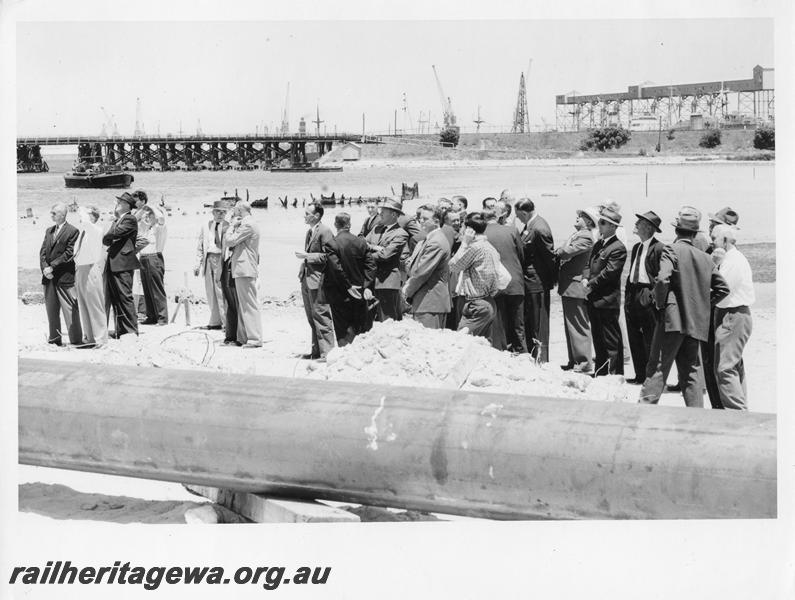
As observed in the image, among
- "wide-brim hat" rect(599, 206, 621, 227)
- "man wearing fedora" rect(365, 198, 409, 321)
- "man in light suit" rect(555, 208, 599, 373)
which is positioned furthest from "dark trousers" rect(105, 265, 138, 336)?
"wide-brim hat" rect(599, 206, 621, 227)

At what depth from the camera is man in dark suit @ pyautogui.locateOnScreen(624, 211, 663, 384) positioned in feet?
26.6

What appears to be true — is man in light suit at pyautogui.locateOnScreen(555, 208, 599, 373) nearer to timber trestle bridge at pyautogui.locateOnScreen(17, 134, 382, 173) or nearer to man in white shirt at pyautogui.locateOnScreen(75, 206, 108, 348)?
man in white shirt at pyautogui.locateOnScreen(75, 206, 108, 348)

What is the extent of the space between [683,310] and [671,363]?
39 cm

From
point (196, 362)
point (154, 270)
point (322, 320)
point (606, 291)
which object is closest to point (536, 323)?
point (606, 291)

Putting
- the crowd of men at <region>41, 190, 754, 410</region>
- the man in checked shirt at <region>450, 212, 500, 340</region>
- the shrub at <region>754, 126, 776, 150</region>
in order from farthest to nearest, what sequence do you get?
the shrub at <region>754, 126, 776, 150</region> → the man in checked shirt at <region>450, 212, 500, 340</region> → the crowd of men at <region>41, 190, 754, 410</region>

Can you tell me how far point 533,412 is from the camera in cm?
502

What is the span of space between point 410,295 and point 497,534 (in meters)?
4.18

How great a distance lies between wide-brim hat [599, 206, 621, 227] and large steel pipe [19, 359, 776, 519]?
13.1 ft

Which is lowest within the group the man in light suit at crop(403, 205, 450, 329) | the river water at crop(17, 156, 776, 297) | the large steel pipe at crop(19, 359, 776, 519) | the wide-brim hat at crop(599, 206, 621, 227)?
the large steel pipe at crop(19, 359, 776, 519)

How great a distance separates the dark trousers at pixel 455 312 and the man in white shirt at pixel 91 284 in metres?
3.55

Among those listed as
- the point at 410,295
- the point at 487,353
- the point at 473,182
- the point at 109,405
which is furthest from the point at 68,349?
the point at 473,182

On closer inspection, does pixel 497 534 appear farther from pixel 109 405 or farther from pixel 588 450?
pixel 109 405

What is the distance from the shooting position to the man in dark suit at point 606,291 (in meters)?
8.84

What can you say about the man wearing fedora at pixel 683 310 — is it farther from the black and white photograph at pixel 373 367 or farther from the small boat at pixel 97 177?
the small boat at pixel 97 177
